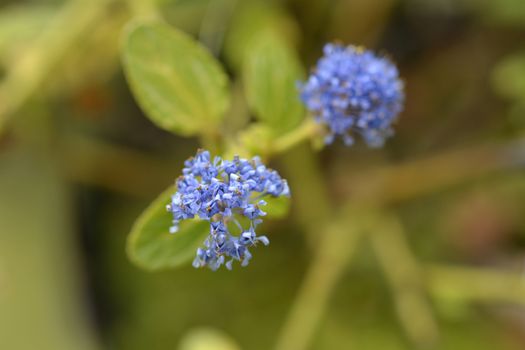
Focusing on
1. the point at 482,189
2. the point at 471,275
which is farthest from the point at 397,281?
the point at 482,189

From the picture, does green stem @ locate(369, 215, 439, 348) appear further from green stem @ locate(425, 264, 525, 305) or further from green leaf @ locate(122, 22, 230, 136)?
green leaf @ locate(122, 22, 230, 136)

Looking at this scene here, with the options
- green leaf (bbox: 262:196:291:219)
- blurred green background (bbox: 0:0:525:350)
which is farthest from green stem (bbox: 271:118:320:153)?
blurred green background (bbox: 0:0:525:350)

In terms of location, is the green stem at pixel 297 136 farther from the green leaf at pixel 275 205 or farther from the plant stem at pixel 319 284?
the plant stem at pixel 319 284

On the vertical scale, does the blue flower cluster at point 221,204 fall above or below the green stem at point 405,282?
below

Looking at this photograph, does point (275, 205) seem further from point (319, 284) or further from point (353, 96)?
point (319, 284)

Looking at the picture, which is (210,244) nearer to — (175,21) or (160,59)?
(160,59)

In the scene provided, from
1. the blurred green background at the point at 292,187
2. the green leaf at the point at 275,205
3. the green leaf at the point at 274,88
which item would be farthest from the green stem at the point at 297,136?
the blurred green background at the point at 292,187
